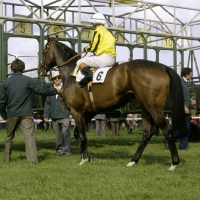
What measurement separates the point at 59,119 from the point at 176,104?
11.2 ft

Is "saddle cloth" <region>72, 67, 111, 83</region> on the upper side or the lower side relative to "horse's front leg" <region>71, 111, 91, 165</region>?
upper

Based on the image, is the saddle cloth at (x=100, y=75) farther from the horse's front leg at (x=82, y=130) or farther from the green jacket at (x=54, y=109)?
the green jacket at (x=54, y=109)

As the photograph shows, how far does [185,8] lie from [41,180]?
905 cm

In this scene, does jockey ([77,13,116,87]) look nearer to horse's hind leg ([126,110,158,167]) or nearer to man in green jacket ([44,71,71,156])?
horse's hind leg ([126,110,158,167])

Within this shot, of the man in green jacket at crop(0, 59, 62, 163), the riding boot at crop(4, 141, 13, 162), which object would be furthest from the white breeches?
the riding boot at crop(4, 141, 13, 162)

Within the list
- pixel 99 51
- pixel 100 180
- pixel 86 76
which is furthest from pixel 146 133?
pixel 100 180

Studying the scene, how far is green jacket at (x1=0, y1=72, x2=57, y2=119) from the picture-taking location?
317 inches

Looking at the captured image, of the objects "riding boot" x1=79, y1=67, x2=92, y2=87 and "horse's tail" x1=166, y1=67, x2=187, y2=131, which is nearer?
"horse's tail" x1=166, y1=67, x2=187, y2=131

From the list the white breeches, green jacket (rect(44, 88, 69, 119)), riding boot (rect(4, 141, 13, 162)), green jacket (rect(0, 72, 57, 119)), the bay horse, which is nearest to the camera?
the bay horse

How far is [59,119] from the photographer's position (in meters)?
10.1

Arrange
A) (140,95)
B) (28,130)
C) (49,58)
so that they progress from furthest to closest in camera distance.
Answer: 1. (49,58)
2. (28,130)
3. (140,95)

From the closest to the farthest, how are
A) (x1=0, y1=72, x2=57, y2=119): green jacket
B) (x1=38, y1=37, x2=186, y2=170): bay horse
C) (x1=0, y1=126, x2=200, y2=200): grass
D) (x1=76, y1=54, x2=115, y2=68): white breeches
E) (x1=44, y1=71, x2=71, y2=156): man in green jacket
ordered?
(x1=0, y1=126, x2=200, y2=200): grass → (x1=38, y1=37, x2=186, y2=170): bay horse → (x1=76, y1=54, x2=115, y2=68): white breeches → (x1=0, y1=72, x2=57, y2=119): green jacket → (x1=44, y1=71, x2=71, y2=156): man in green jacket

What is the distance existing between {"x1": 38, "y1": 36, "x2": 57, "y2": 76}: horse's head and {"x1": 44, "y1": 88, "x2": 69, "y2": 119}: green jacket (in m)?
1.00

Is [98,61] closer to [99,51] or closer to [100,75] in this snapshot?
[99,51]
